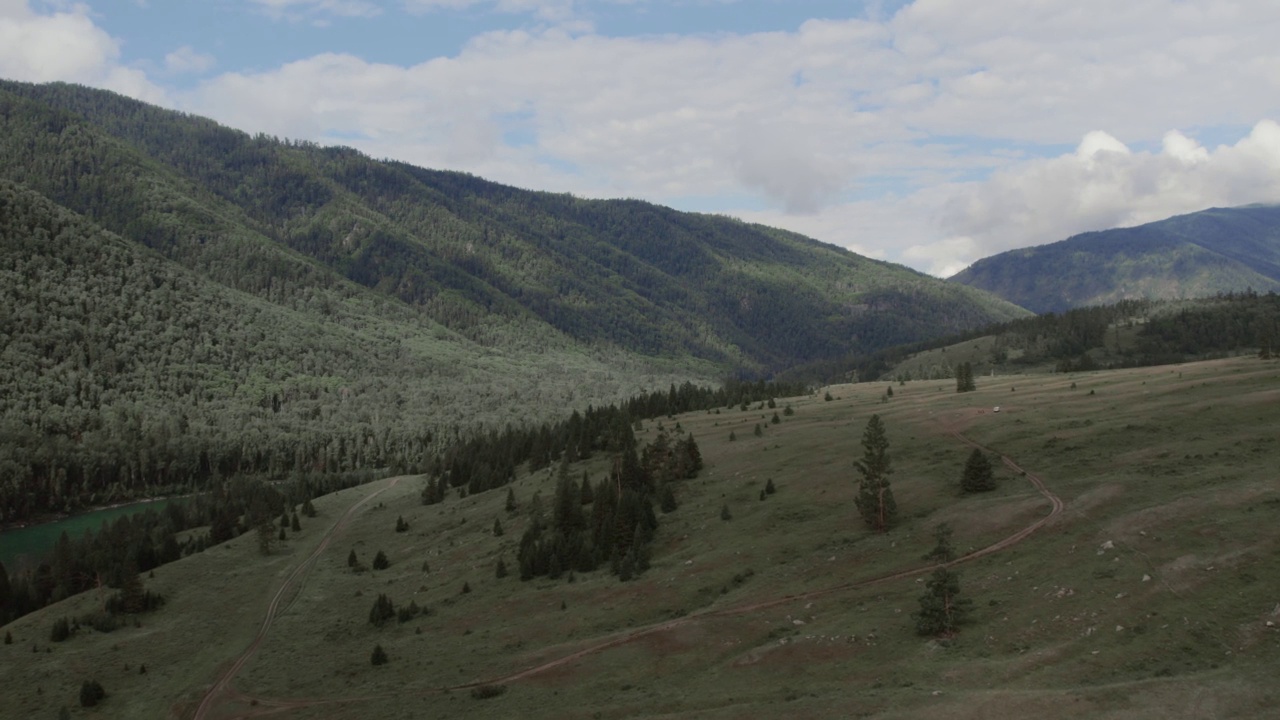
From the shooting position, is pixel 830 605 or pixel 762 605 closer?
pixel 830 605

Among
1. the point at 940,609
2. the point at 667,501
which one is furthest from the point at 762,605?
the point at 667,501

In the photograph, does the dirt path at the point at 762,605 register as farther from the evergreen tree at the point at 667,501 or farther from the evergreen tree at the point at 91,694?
the evergreen tree at the point at 667,501

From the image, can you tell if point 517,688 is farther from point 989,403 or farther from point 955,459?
point 989,403

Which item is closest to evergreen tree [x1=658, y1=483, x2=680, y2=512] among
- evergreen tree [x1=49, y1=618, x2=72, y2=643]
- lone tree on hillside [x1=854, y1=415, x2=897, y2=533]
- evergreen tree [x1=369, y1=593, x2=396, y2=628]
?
lone tree on hillside [x1=854, y1=415, x2=897, y2=533]

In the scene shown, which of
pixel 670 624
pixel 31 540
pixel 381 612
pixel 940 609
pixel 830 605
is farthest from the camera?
pixel 31 540

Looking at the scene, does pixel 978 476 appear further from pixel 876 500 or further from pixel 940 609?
pixel 940 609

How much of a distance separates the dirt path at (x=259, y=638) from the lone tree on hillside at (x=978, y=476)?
68.8m

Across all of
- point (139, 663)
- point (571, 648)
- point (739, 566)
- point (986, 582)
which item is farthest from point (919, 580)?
point (139, 663)

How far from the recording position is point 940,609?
49375mm

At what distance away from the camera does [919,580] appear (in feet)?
194

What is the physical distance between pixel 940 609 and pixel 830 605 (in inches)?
430

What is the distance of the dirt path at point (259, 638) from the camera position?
69.1 metres

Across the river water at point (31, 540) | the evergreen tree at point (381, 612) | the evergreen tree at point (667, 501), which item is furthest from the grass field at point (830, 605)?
the river water at point (31, 540)

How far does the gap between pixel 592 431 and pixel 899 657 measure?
11549 cm
